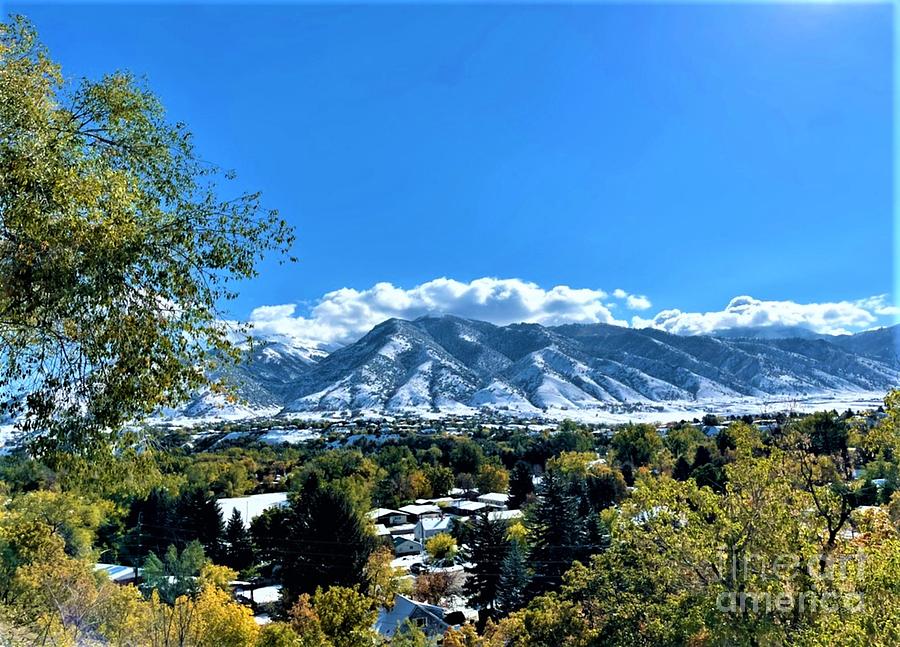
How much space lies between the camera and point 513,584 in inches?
1073

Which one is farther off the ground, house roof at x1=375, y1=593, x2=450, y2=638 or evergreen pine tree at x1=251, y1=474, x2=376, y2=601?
evergreen pine tree at x1=251, y1=474, x2=376, y2=601

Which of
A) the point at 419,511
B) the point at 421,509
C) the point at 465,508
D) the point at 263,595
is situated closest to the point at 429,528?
the point at 419,511

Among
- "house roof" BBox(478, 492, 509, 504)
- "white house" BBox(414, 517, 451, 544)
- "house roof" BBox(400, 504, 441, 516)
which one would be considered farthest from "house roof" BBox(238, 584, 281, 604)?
"house roof" BBox(478, 492, 509, 504)

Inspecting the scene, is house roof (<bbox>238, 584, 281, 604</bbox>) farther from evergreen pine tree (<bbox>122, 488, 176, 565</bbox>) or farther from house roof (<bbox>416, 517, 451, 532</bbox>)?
house roof (<bbox>416, 517, 451, 532</bbox>)

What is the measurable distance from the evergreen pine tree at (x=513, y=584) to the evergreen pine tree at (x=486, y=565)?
0.81m

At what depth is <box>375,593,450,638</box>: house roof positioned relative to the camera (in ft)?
87.5

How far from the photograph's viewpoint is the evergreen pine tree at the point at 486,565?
29.2m

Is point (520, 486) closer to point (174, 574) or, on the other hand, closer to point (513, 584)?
point (513, 584)

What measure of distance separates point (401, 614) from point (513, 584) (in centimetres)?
613

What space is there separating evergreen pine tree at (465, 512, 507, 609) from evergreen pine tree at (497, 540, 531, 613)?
81 centimetres

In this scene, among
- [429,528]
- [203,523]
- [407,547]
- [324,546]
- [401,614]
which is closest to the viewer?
[401,614]

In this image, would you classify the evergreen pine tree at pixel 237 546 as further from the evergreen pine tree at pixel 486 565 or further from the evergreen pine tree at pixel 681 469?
the evergreen pine tree at pixel 681 469

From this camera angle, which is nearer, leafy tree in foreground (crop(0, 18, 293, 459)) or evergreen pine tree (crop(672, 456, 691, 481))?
leafy tree in foreground (crop(0, 18, 293, 459))

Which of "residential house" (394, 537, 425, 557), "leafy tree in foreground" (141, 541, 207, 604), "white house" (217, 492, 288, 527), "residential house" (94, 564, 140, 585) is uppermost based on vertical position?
"leafy tree in foreground" (141, 541, 207, 604)
